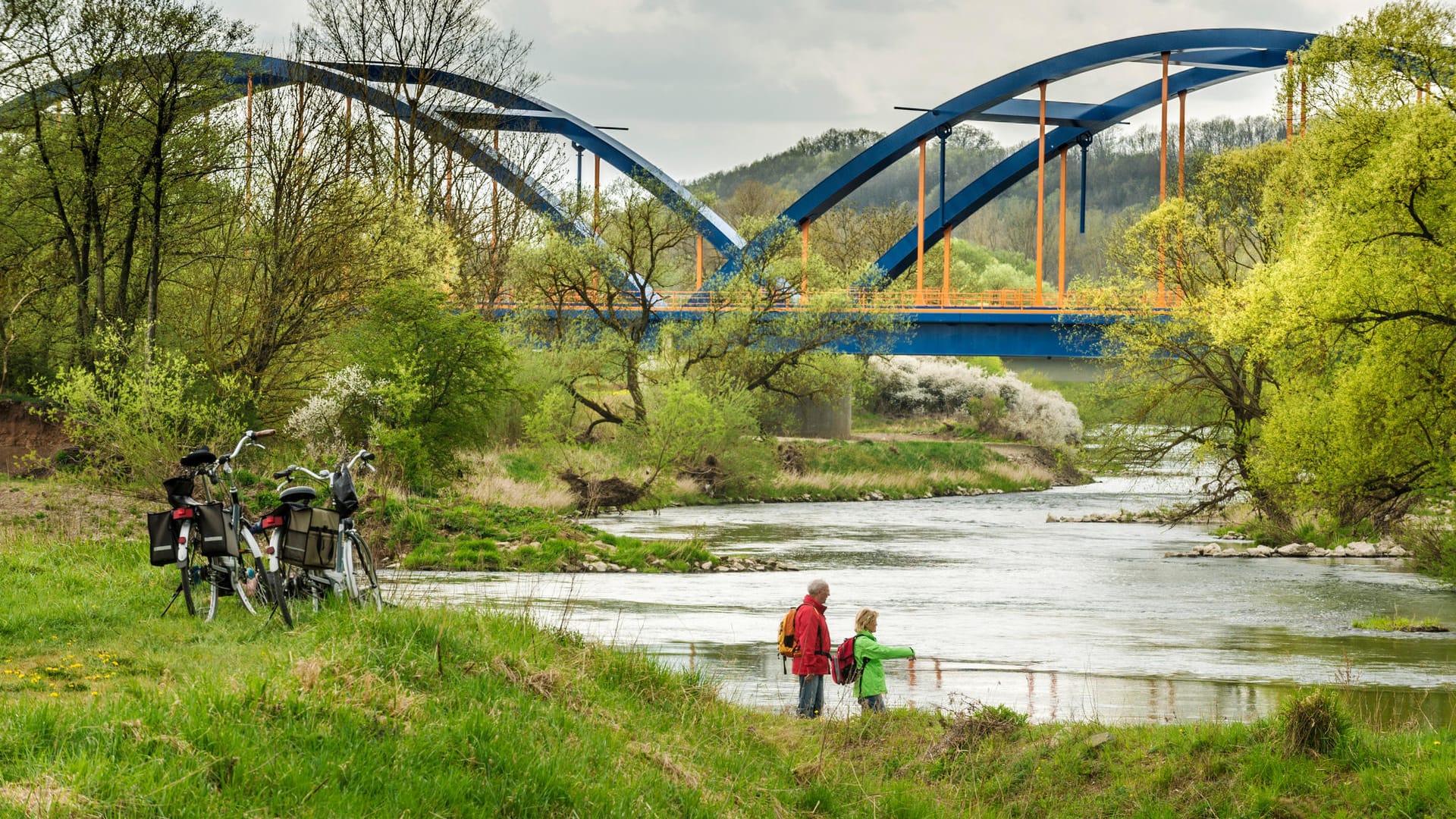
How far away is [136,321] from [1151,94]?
39.8 meters

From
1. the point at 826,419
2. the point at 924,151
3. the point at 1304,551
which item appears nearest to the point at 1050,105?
the point at 924,151

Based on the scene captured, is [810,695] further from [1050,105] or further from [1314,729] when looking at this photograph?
[1050,105]

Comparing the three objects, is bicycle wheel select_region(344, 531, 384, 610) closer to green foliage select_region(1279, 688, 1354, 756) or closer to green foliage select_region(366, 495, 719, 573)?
green foliage select_region(1279, 688, 1354, 756)

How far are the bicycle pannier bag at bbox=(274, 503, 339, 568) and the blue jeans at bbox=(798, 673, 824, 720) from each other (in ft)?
11.2

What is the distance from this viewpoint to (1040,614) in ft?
60.4

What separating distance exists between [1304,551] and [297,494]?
952 inches

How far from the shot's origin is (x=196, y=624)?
28.8ft

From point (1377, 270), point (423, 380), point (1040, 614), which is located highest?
point (1377, 270)

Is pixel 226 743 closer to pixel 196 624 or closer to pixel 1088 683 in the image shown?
pixel 196 624

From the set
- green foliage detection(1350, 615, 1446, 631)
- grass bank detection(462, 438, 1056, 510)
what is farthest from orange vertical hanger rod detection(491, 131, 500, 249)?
green foliage detection(1350, 615, 1446, 631)

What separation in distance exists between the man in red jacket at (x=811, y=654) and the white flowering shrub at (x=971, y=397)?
159 ft

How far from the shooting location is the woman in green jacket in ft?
32.6

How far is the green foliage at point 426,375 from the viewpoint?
24531 mm

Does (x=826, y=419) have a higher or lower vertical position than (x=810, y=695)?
higher
